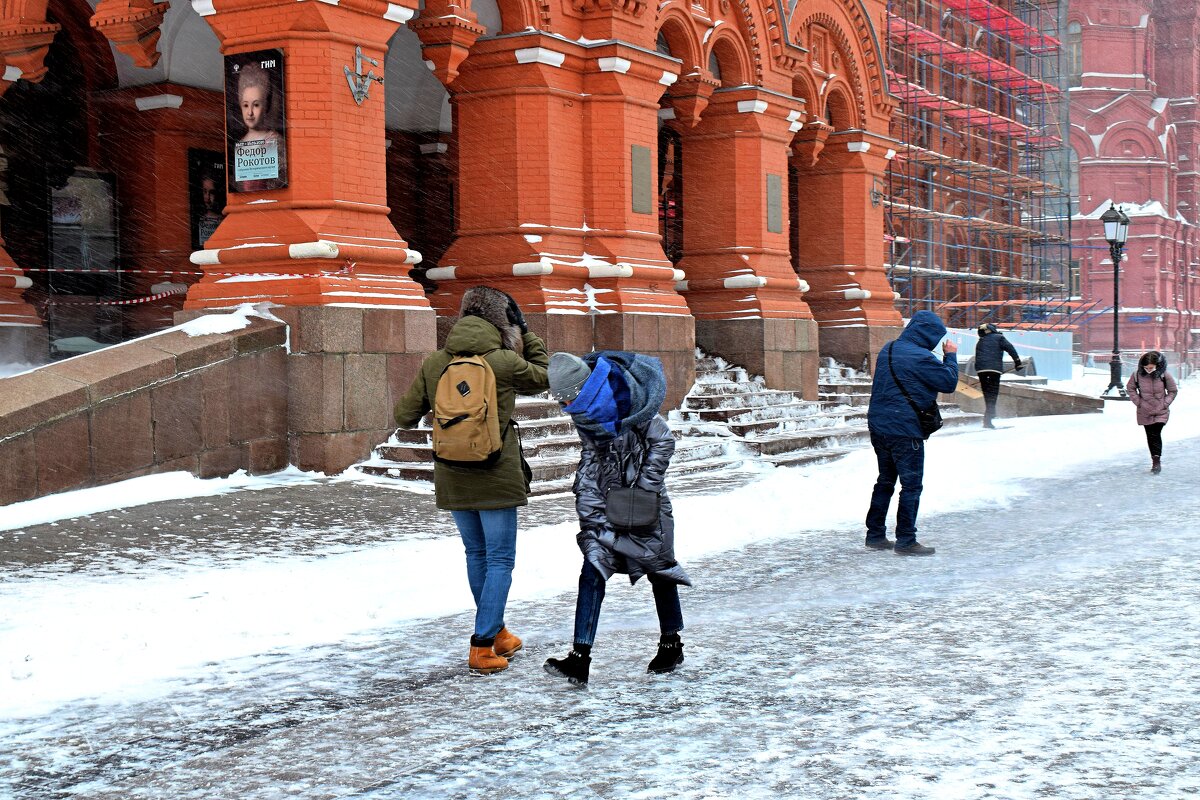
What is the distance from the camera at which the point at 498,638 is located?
6.48 metres

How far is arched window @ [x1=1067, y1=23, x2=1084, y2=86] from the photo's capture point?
52.4 m

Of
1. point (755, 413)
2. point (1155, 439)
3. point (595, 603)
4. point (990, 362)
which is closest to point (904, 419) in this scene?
point (595, 603)

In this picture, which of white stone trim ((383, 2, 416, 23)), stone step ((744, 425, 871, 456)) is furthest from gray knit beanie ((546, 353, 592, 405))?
stone step ((744, 425, 871, 456))

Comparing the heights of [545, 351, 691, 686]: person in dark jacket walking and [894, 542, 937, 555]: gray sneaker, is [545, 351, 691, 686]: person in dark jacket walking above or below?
above

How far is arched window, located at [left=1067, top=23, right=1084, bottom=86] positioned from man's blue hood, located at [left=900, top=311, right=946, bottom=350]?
4633 centimetres

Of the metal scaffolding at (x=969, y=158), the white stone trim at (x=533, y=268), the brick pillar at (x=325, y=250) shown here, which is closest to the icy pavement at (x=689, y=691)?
the brick pillar at (x=325, y=250)

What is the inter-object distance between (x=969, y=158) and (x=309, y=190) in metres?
27.1

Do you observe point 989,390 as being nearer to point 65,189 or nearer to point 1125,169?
point 65,189

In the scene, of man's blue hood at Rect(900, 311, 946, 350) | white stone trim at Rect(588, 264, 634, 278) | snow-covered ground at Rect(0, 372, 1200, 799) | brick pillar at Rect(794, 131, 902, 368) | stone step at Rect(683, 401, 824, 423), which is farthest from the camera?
brick pillar at Rect(794, 131, 902, 368)

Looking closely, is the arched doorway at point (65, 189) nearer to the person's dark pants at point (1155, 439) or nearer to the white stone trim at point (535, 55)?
the white stone trim at point (535, 55)

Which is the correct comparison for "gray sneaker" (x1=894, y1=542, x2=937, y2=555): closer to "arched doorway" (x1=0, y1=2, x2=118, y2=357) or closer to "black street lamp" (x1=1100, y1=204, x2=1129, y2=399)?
"arched doorway" (x1=0, y1=2, x2=118, y2=357)

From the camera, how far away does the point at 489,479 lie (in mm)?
6289

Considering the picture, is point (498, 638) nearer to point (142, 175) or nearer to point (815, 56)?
point (142, 175)

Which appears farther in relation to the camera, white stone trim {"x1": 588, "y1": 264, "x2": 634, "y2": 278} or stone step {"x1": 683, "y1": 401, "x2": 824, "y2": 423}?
stone step {"x1": 683, "y1": 401, "x2": 824, "y2": 423}
